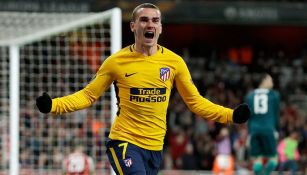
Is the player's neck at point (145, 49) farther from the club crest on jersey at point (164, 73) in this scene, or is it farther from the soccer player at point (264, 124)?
the soccer player at point (264, 124)

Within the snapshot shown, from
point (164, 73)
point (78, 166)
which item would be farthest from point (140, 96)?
point (78, 166)

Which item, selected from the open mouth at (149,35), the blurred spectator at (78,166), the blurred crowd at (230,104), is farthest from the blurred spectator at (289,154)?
the open mouth at (149,35)

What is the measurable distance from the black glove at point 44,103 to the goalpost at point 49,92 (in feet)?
19.1

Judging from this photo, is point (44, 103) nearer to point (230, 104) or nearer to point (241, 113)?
point (241, 113)

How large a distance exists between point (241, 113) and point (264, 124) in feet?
23.2

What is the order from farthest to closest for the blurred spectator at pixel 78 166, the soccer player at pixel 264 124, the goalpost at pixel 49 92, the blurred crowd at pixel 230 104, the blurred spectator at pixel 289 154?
the blurred crowd at pixel 230 104 → the blurred spectator at pixel 289 154 → the soccer player at pixel 264 124 → the goalpost at pixel 49 92 → the blurred spectator at pixel 78 166

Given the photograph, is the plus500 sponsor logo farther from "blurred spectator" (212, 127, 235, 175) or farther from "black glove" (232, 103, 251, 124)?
"blurred spectator" (212, 127, 235, 175)

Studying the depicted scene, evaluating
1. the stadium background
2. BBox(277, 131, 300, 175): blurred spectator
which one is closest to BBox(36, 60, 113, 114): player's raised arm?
the stadium background

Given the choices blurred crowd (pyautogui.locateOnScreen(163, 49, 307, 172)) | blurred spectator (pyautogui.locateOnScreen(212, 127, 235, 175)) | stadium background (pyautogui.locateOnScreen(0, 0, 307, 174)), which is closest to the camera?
blurred spectator (pyautogui.locateOnScreen(212, 127, 235, 175))

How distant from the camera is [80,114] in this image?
16734mm

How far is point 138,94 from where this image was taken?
23.2 feet

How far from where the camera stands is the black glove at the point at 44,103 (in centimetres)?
674

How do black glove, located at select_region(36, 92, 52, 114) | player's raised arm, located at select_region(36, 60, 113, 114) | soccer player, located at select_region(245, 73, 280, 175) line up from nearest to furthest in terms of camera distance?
black glove, located at select_region(36, 92, 52, 114), player's raised arm, located at select_region(36, 60, 113, 114), soccer player, located at select_region(245, 73, 280, 175)

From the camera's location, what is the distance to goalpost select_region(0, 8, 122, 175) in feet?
42.7
